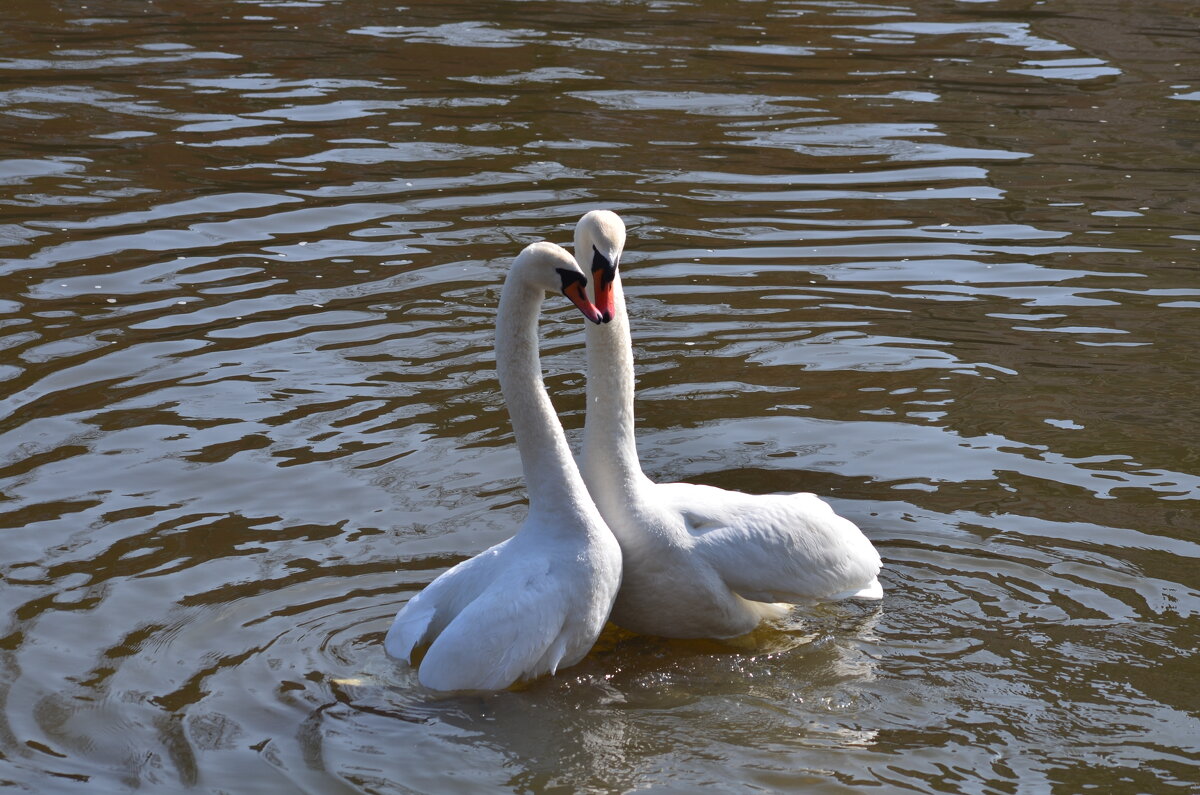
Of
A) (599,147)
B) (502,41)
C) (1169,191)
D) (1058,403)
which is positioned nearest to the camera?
(1058,403)

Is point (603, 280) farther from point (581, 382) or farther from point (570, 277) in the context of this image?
point (581, 382)

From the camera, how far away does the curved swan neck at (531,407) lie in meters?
5.70

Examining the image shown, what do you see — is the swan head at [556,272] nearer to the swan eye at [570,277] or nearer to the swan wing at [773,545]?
the swan eye at [570,277]

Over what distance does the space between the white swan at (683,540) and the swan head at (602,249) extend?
43 millimetres

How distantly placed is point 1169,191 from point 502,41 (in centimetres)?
649

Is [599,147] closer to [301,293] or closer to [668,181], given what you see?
[668,181]

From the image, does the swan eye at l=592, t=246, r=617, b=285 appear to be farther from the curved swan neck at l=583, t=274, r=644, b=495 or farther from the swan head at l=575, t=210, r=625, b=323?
the curved swan neck at l=583, t=274, r=644, b=495

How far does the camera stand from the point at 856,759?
5.16 meters

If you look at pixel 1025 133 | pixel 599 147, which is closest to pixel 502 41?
pixel 599 147

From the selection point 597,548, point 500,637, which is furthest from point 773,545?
point 500,637

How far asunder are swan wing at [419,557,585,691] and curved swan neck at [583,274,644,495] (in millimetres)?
607

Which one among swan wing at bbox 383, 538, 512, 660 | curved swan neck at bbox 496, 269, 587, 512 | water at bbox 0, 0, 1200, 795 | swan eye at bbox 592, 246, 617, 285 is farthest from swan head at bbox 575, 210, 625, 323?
water at bbox 0, 0, 1200, 795

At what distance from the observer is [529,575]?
549cm

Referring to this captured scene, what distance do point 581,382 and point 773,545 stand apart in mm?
2572
